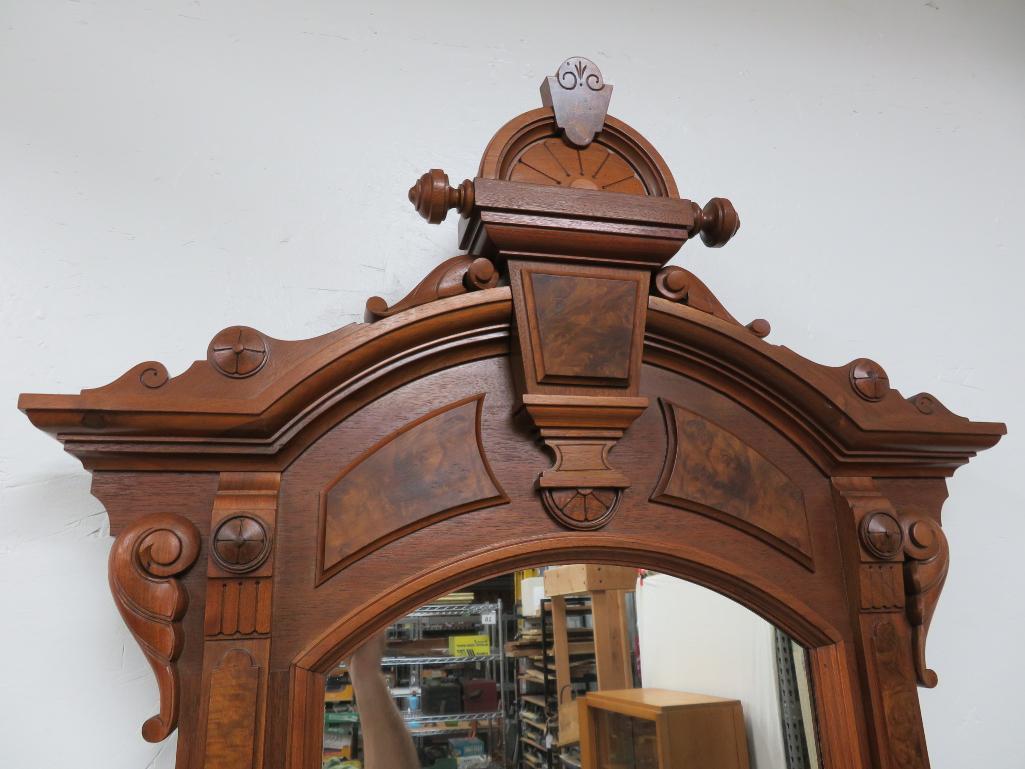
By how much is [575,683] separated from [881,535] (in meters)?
0.43

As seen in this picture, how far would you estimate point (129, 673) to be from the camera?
88 cm

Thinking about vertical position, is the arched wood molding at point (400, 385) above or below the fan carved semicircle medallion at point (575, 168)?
below

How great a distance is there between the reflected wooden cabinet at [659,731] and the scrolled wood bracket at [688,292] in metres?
0.47

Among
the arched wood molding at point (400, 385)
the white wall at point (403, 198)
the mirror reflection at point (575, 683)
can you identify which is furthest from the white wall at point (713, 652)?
the white wall at point (403, 198)

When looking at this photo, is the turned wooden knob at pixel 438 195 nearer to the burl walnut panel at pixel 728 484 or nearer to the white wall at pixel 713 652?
the burl walnut panel at pixel 728 484

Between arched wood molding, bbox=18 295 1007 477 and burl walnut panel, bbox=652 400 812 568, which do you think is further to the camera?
burl walnut panel, bbox=652 400 812 568

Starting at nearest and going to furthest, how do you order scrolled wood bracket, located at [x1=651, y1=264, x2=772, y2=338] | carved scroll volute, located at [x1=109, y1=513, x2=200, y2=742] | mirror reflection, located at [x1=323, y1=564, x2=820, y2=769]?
carved scroll volute, located at [x1=109, y1=513, x2=200, y2=742] → mirror reflection, located at [x1=323, y1=564, x2=820, y2=769] → scrolled wood bracket, located at [x1=651, y1=264, x2=772, y2=338]

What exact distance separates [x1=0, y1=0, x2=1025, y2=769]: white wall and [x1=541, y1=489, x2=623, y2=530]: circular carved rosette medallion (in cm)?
40

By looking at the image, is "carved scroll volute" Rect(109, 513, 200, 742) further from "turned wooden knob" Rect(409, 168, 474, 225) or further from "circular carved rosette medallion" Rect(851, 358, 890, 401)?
"circular carved rosette medallion" Rect(851, 358, 890, 401)

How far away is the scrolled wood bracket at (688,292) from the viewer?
96cm

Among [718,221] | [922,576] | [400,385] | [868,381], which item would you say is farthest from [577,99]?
[922,576]

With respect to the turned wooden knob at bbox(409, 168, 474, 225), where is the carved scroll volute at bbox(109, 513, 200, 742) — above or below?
below

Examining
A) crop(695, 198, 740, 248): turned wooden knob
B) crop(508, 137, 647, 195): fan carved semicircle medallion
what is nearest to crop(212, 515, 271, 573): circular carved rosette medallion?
crop(508, 137, 647, 195): fan carved semicircle medallion

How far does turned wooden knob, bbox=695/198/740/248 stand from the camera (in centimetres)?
95
